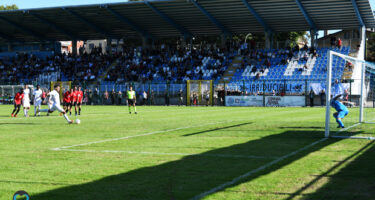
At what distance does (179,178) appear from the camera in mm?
7680

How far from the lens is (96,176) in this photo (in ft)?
25.8

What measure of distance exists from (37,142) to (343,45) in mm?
41151

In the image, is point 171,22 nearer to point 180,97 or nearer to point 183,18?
point 183,18

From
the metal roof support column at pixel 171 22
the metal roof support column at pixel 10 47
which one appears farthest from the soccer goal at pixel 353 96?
the metal roof support column at pixel 10 47

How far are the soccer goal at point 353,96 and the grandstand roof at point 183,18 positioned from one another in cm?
586

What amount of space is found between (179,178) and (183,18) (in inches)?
1761

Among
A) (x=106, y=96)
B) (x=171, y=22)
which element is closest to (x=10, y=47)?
(x=106, y=96)

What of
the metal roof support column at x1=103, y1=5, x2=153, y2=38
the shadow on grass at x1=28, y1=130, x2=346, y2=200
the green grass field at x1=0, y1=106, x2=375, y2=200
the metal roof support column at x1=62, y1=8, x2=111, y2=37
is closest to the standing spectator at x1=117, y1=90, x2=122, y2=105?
the metal roof support column at x1=103, y1=5, x2=153, y2=38

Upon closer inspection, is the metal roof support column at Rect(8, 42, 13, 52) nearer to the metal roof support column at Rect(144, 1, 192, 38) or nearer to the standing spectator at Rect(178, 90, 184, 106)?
the metal roof support column at Rect(144, 1, 192, 38)

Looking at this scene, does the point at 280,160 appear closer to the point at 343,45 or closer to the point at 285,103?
the point at 285,103

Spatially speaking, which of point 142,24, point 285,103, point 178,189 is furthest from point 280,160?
point 142,24

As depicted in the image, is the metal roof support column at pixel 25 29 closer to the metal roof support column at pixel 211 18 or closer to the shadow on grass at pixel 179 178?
the metal roof support column at pixel 211 18

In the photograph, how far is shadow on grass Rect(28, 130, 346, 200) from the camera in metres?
6.53

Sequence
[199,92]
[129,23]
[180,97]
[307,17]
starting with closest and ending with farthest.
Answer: [199,92], [180,97], [307,17], [129,23]
